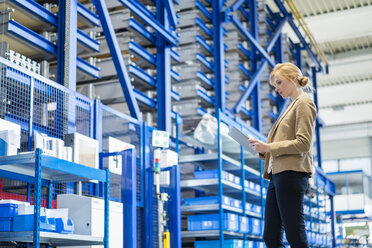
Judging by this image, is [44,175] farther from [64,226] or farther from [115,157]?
[115,157]

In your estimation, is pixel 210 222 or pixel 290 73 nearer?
pixel 290 73

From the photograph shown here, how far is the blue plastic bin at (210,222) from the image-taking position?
636 cm

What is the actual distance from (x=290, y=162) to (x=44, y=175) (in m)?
1.85

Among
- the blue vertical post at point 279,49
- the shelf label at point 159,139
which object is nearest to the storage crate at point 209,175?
the shelf label at point 159,139

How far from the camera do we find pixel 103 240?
3779 millimetres

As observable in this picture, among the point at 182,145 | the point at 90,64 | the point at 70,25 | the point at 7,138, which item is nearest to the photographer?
the point at 7,138

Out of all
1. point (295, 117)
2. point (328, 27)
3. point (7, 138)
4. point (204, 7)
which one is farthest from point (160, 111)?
point (328, 27)

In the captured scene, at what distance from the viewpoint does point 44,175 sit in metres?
3.87

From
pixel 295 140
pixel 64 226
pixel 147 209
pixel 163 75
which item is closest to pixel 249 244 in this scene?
pixel 147 209

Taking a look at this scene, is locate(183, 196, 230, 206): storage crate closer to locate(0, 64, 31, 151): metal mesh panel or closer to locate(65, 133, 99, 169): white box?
locate(65, 133, 99, 169): white box

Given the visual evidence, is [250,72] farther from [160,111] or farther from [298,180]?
[298,180]

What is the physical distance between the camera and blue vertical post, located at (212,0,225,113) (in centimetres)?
810

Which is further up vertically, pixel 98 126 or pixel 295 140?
pixel 98 126

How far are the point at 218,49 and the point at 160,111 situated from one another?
2.13m
